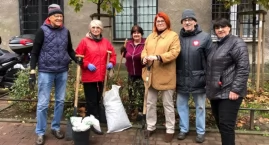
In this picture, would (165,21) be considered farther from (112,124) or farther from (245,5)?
(245,5)

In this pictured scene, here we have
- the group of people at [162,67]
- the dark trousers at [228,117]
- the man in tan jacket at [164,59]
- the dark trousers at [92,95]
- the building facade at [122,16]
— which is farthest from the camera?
the building facade at [122,16]

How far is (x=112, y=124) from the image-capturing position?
469cm

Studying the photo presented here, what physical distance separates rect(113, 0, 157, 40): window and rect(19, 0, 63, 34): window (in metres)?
2.40

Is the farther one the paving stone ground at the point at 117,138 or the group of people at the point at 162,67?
the paving stone ground at the point at 117,138

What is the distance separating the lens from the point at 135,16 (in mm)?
10367

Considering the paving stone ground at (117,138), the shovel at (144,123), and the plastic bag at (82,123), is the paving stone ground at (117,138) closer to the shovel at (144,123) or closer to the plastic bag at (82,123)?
the shovel at (144,123)

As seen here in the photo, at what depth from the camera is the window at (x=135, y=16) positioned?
10258 millimetres

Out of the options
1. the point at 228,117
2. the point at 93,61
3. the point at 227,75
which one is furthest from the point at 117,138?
the point at 227,75

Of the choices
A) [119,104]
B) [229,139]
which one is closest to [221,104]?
[229,139]

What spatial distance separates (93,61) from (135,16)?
6.17m

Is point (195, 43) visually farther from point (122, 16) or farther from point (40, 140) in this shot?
point (122, 16)

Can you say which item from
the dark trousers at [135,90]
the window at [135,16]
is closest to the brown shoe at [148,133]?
the dark trousers at [135,90]

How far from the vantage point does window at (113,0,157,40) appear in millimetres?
10258

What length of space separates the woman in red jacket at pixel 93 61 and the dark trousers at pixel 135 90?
67 centimetres
